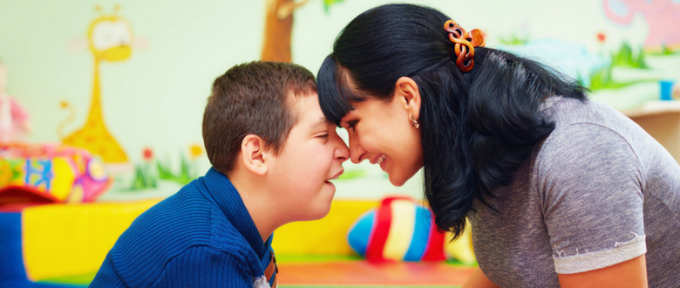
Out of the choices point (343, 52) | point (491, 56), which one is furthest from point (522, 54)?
point (343, 52)

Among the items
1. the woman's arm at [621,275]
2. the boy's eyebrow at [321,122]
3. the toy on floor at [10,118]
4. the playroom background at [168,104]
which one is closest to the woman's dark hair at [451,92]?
the boy's eyebrow at [321,122]

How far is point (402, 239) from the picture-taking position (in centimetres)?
244

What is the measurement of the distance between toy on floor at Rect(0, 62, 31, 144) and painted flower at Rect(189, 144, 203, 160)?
35.4 inches

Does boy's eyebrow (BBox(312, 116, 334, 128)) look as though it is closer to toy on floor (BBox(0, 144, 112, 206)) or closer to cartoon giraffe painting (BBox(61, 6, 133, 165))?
toy on floor (BBox(0, 144, 112, 206))

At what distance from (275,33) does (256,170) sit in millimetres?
1764

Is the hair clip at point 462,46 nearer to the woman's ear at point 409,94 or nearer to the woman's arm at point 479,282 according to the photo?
the woman's ear at point 409,94

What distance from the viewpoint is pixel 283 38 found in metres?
2.72

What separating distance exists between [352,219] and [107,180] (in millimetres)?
1327

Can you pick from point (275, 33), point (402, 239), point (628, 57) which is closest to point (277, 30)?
point (275, 33)

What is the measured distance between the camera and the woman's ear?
97 cm

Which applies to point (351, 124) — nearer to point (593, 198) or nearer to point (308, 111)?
point (308, 111)

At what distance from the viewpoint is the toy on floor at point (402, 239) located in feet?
8.00

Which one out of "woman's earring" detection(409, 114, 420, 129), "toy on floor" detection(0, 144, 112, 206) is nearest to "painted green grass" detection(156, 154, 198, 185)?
"toy on floor" detection(0, 144, 112, 206)

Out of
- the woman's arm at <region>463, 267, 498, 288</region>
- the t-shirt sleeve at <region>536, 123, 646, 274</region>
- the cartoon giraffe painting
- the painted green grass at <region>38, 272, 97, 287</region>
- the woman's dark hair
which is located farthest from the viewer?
the cartoon giraffe painting
